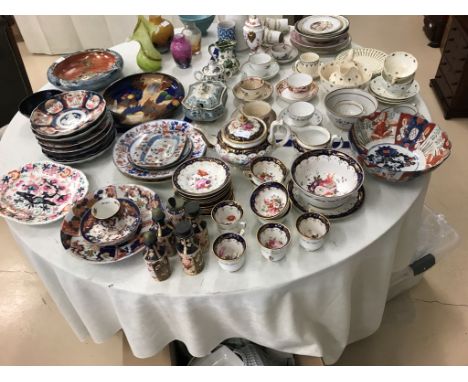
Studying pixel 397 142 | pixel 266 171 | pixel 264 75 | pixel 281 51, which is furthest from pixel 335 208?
pixel 281 51

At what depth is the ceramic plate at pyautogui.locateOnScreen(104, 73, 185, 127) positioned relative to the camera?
1.47m

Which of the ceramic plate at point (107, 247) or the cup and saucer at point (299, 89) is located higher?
the cup and saucer at point (299, 89)

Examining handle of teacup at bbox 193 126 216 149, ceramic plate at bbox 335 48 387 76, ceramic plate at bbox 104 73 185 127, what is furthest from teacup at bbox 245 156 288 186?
ceramic plate at bbox 335 48 387 76

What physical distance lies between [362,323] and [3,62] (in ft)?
6.40

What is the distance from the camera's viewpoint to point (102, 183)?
1.27m

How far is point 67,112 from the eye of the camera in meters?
1.41

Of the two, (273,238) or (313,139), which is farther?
(313,139)

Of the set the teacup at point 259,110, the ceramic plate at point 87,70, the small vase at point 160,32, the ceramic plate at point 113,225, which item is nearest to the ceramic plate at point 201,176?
the ceramic plate at point 113,225

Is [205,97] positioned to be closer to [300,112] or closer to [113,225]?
[300,112]

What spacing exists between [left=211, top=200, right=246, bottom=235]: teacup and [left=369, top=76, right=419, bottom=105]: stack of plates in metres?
0.67

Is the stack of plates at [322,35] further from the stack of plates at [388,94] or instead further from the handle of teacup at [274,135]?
the handle of teacup at [274,135]

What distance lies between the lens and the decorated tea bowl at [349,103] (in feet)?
4.48

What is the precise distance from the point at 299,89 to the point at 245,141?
41 cm

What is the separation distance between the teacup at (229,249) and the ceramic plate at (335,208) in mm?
193
